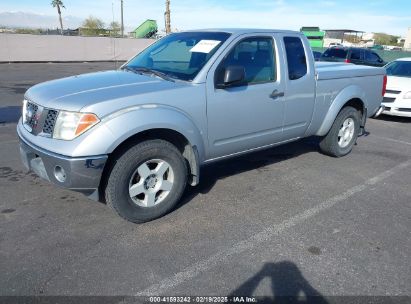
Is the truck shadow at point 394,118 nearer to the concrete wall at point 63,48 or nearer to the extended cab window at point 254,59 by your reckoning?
the extended cab window at point 254,59

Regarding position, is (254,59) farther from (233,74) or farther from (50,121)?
(50,121)

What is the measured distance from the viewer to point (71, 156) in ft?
9.88

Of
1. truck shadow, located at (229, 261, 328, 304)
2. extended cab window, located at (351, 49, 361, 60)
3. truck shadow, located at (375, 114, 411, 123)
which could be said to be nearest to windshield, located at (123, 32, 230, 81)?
truck shadow, located at (229, 261, 328, 304)

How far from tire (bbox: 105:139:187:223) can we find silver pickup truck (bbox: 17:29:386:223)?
1 centimetres

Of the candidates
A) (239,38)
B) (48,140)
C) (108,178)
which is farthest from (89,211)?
(239,38)

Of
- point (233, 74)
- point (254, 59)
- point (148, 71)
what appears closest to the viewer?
point (233, 74)

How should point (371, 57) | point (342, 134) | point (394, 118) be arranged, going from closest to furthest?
point (342, 134), point (394, 118), point (371, 57)

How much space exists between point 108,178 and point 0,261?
1.07 metres

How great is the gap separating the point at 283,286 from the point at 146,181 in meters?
1.59

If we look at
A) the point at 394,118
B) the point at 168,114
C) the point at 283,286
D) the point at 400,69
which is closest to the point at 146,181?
the point at 168,114

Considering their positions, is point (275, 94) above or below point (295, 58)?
below

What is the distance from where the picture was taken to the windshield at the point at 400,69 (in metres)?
9.81

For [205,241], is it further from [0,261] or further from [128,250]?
[0,261]

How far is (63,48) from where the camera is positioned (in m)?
25.2
